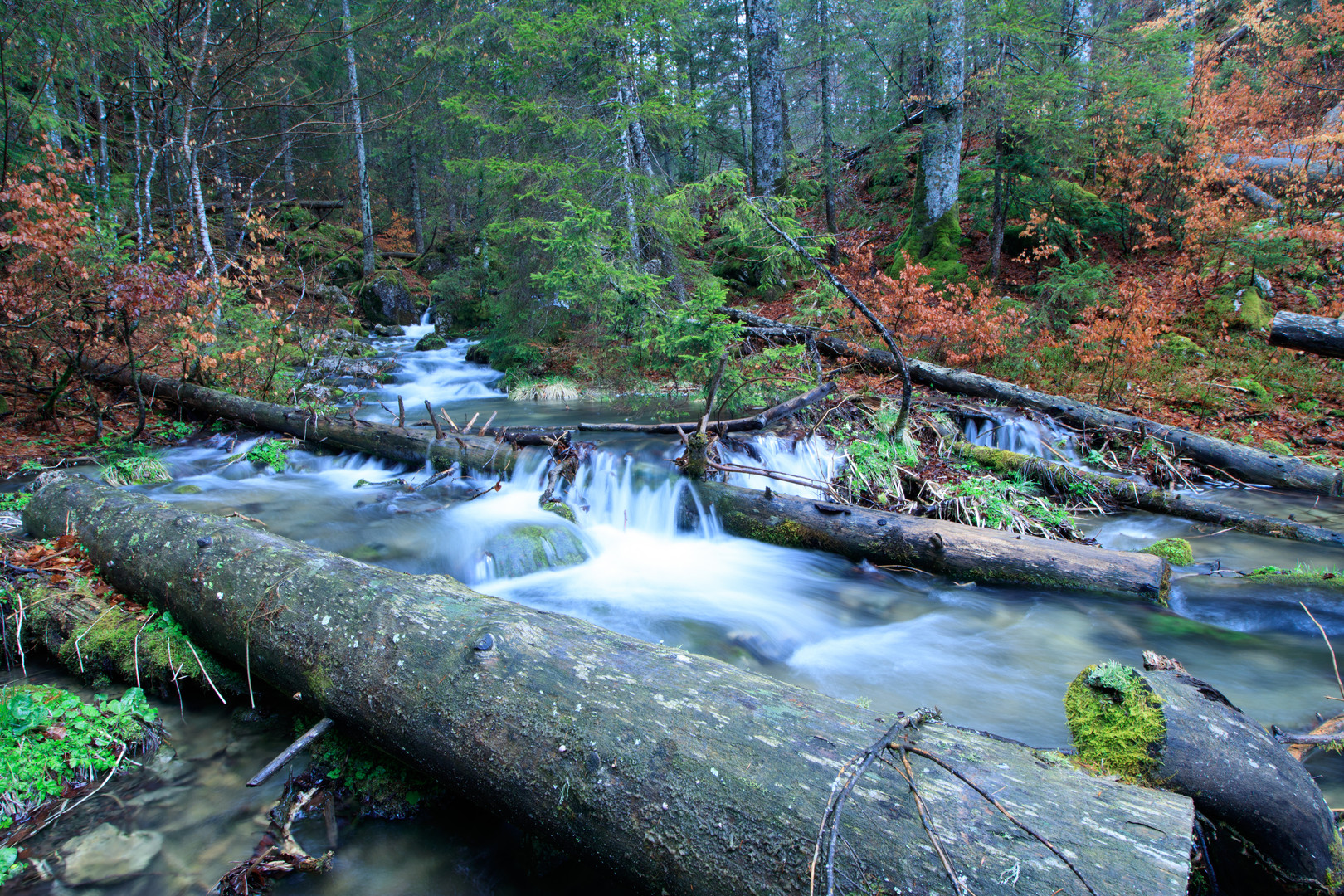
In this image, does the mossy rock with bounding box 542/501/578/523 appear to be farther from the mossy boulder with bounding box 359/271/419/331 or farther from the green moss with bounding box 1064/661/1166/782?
the mossy boulder with bounding box 359/271/419/331

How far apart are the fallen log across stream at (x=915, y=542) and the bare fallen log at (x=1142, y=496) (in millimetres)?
2115

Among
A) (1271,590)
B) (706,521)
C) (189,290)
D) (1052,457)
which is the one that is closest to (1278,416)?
(1052,457)

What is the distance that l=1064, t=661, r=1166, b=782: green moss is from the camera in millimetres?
2082

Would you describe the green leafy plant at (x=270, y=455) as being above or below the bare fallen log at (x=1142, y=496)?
above

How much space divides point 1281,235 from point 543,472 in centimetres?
1374

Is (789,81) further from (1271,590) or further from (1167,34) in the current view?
(1271,590)

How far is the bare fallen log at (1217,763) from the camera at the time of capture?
1877mm

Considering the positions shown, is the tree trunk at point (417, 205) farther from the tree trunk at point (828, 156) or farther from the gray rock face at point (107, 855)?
the gray rock face at point (107, 855)

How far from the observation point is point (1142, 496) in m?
6.33

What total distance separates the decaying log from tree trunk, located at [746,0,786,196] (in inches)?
426

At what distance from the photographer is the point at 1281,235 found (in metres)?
10.7

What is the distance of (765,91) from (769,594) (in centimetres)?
1415

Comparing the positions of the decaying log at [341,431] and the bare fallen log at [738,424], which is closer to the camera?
the bare fallen log at [738,424]

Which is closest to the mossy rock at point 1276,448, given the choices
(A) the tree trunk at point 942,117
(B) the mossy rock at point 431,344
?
(A) the tree trunk at point 942,117
